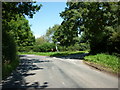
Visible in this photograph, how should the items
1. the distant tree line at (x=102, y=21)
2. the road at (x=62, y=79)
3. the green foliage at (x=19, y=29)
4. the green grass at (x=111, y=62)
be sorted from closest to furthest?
1. the road at (x=62, y=79)
2. the green grass at (x=111, y=62)
3. the distant tree line at (x=102, y=21)
4. the green foliage at (x=19, y=29)

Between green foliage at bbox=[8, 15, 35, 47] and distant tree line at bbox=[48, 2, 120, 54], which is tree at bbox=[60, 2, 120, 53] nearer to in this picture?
distant tree line at bbox=[48, 2, 120, 54]

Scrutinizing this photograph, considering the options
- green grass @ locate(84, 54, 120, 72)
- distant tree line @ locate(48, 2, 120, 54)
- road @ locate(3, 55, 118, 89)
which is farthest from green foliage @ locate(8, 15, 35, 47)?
green grass @ locate(84, 54, 120, 72)

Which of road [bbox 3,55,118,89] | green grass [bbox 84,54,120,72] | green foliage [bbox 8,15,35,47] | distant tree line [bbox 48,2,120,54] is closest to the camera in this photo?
road [bbox 3,55,118,89]

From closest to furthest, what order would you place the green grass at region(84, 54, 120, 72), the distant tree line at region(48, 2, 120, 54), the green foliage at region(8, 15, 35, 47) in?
the green grass at region(84, 54, 120, 72), the distant tree line at region(48, 2, 120, 54), the green foliage at region(8, 15, 35, 47)

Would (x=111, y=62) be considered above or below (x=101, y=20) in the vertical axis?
below

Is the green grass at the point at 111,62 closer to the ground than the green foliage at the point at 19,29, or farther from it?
closer to the ground

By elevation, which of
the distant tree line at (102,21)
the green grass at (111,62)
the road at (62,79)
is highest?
the distant tree line at (102,21)

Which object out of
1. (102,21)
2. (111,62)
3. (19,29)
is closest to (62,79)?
(111,62)

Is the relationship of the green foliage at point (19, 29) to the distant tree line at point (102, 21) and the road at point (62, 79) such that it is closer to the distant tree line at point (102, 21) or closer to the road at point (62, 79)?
the road at point (62, 79)

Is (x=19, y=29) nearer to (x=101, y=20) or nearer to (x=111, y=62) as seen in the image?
(x=101, y=20)

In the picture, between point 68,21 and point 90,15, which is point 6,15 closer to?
point 90,15

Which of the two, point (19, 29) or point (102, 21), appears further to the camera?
point (19, 29)

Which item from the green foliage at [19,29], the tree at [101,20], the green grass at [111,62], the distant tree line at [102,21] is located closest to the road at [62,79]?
the green grass at [111,62]

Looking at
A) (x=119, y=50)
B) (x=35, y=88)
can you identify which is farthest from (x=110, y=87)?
(x=119, y=50)
